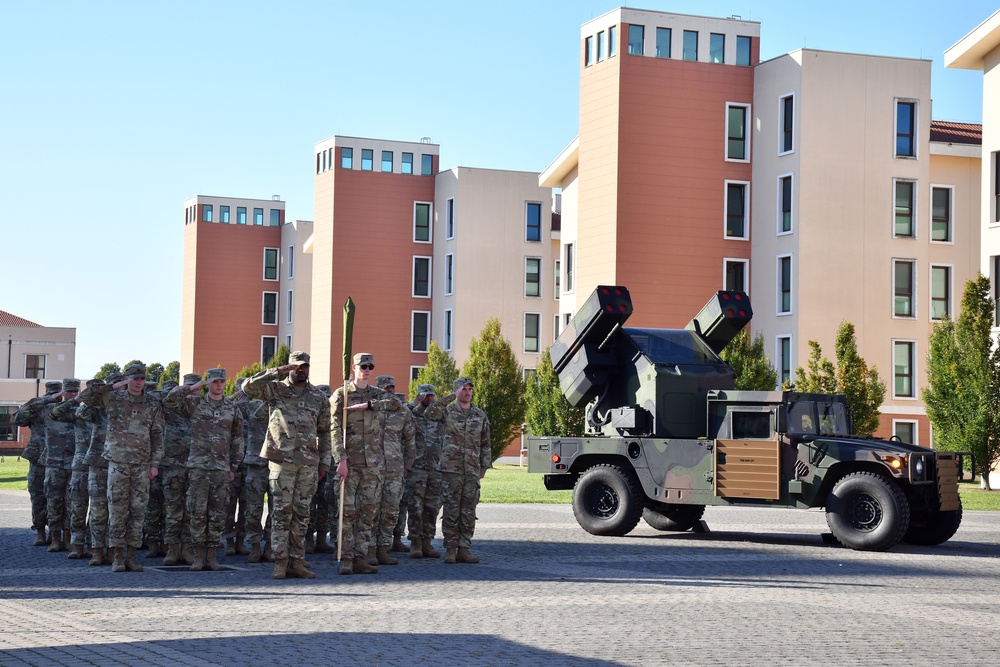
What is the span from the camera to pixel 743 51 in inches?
1852

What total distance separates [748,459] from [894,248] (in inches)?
1123

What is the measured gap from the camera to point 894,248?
4488cm

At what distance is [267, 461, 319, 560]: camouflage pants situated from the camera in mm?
13141

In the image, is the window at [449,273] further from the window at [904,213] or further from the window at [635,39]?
the window at [904,213]

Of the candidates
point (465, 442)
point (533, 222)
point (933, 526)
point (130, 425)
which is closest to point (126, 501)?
point (130, 425)

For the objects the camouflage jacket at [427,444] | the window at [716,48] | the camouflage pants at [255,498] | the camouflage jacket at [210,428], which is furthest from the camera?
the window at [716,48]

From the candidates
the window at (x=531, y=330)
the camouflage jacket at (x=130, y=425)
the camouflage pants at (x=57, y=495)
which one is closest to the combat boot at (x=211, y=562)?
the camouflage jacket at (x=130, y=425)

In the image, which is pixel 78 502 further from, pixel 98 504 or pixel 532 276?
pixel 532 276

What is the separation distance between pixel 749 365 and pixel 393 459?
90.3 feet

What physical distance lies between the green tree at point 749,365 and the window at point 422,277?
3118 centimetres

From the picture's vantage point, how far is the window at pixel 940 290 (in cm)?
4588

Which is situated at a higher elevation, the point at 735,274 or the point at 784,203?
the point at 784,203

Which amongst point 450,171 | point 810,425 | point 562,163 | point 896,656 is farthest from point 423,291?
point 896,656

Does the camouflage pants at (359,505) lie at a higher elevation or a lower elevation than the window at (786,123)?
lower
